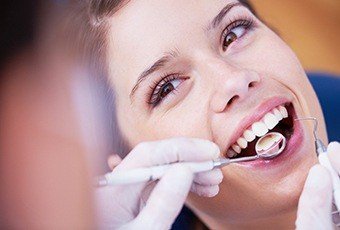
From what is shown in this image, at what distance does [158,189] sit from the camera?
664 mm

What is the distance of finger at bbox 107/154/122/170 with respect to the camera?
0.75m

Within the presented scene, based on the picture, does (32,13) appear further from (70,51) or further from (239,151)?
(239,151)

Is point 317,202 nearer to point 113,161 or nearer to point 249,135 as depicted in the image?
point 249,135

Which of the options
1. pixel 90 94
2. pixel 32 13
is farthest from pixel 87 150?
pixel 32 13

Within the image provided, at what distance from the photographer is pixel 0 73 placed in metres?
0.72

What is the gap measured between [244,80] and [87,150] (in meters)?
0.24

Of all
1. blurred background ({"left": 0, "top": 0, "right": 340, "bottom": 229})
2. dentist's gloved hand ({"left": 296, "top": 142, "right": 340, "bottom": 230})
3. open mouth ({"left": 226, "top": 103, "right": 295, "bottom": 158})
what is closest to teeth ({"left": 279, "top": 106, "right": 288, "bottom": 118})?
open mouth ({"left": 226, "top": 103, "right": 295, "bottom": 158})

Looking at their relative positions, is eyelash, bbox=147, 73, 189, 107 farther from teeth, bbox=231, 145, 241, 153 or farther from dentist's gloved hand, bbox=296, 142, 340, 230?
dentist's gloved hand, bbox=296, 142, 340, 230

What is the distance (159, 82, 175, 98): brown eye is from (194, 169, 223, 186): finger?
13 centimetres

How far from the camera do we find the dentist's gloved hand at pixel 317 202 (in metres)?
0.67

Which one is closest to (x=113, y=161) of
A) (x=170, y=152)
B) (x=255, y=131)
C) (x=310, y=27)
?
(x=170, y=152)

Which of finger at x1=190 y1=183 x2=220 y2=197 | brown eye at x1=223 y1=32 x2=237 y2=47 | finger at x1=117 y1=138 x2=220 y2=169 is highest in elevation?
brown eye at x1=223 y1=32 x2=237 y2=47

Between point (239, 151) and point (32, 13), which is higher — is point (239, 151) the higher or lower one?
the lower one

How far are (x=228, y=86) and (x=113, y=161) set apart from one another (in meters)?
0.20
